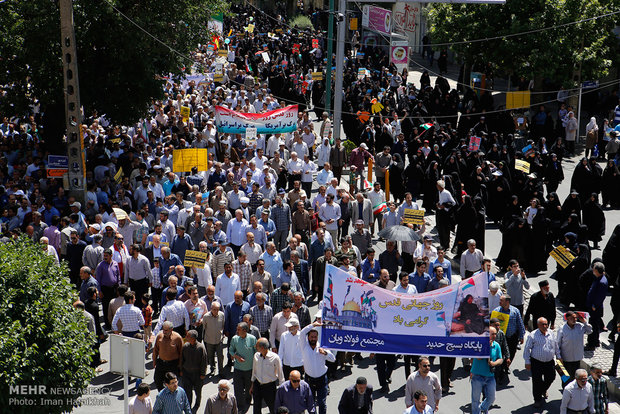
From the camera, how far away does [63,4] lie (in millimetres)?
18109

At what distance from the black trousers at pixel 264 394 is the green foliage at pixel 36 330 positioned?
223cm

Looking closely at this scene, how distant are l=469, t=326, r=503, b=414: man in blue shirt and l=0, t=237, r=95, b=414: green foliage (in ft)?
15.6

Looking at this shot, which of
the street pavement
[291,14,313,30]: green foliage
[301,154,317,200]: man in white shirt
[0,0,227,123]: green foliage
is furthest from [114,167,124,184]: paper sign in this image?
[291,14,313,30]: green foliage

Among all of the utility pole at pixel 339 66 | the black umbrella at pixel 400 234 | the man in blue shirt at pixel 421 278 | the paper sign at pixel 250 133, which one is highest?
the utility pole at pixel 339 66

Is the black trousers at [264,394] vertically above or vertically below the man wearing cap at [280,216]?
below

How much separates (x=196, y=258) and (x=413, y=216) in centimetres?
440

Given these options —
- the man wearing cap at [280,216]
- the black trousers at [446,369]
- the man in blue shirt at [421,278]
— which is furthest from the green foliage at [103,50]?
the black trousers at [446,369]

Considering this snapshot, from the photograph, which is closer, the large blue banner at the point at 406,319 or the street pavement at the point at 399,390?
the large blue banner at the point at 406,319

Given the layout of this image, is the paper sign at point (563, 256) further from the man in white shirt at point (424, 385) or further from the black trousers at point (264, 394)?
the black trousers at point (264, 394)

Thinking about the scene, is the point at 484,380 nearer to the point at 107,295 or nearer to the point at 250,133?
the point at 107,295

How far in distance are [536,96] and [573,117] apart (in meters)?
4.72

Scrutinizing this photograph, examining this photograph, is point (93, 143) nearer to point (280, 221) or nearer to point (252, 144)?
point (252, 144)

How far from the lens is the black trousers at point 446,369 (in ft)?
41.9

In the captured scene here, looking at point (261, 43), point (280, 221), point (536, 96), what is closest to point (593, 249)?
point (280, 221)
